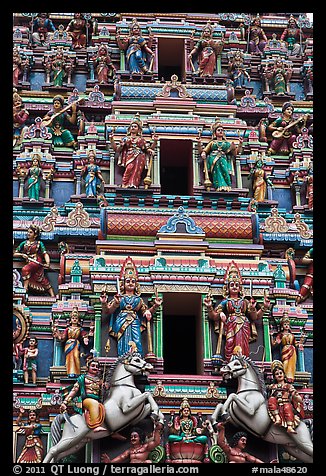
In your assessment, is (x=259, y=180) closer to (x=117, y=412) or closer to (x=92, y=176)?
(x=92, y=176)

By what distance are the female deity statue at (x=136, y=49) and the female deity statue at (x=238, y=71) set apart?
6.37 feet

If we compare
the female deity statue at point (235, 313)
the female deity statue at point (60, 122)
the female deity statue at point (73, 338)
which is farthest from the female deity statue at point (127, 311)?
the female deity statue at point (60, 122)

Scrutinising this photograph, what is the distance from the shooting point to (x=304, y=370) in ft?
86.4

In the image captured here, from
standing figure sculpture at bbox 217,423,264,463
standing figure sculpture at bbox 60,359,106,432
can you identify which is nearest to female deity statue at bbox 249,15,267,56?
standing figure sculpture at bbox 60,359,106,432

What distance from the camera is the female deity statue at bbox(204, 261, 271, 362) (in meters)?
26.0

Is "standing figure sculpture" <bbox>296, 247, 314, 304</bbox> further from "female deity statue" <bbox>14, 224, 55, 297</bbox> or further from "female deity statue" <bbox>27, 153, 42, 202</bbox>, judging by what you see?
"female deity statue" <bbox>27, 153, 42, 202</bbox>

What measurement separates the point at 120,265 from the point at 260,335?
3139 millimetres

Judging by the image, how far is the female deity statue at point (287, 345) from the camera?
2603 cm

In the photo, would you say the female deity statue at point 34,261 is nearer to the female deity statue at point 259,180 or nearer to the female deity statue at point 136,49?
the female deity statue at point 259,180

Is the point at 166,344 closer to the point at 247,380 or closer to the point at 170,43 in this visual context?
the point at 247,380

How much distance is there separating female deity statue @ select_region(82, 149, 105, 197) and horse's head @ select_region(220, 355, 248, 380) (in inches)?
221

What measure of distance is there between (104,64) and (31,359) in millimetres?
8766
